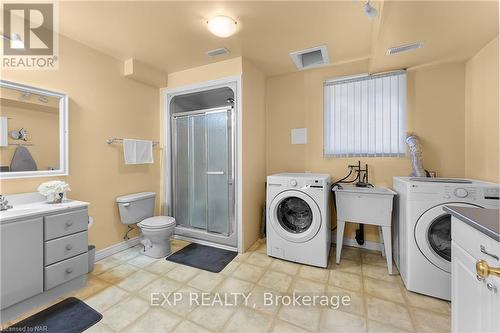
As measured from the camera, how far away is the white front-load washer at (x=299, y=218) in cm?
213

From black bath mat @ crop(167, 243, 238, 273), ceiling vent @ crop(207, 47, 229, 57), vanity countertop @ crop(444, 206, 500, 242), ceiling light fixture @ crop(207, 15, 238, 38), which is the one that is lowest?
black bath mat @ crop(167, 243, 238, 273)

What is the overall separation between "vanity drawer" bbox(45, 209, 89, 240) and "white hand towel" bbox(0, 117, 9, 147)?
2.46 feet

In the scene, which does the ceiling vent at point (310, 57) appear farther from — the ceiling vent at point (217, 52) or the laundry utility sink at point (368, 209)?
the laundry utility sink at point (368, 209)

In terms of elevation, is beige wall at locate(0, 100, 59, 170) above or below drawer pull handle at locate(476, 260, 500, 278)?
above

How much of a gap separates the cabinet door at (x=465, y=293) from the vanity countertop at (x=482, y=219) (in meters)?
0.16

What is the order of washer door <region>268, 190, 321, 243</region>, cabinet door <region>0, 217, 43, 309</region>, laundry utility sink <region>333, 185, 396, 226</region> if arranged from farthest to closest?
washer door <region>268, 190, 321, 243</region>, laundry utility sink <region>333, 185, 396, 226</region>, cabinet door <region>0, 217, 43, 309</region>

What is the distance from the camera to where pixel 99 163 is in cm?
235

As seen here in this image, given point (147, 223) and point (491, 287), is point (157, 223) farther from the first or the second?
point (491, 287)

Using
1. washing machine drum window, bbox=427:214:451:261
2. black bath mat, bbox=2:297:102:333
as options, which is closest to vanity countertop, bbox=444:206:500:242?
washing machine drum window, bbox=427:214:451:261

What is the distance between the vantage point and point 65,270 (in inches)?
65.9

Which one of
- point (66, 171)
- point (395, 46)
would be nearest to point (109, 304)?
point (66, 171)

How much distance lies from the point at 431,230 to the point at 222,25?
237cm

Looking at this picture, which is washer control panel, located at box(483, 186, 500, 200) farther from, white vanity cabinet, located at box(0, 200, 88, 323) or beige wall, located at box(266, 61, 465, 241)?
white vanity cabinet, located at box(0, 200, 88, 323)

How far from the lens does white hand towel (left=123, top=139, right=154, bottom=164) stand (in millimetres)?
2522
